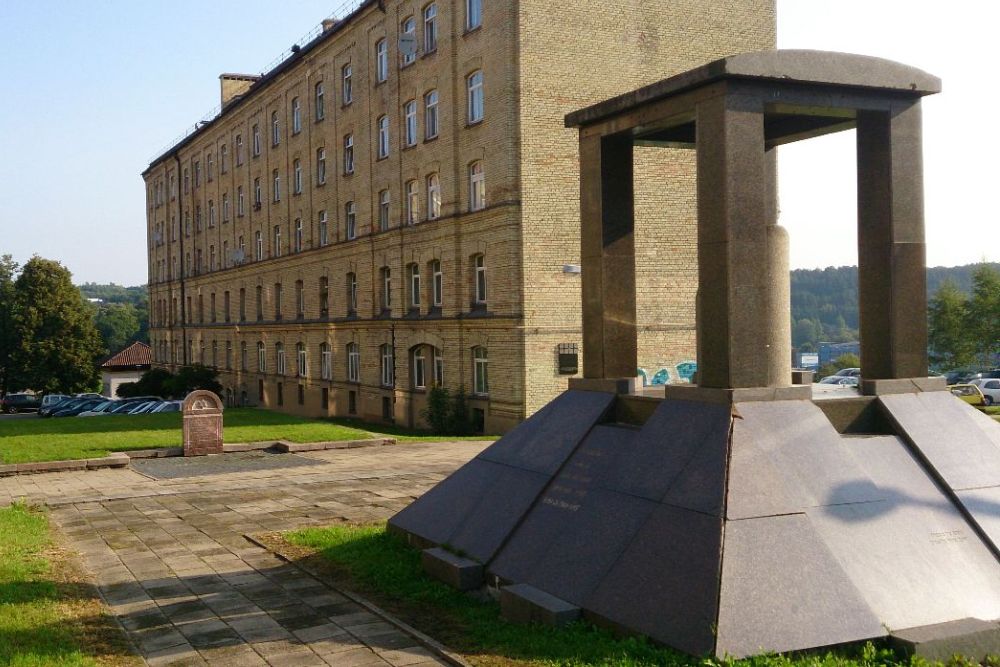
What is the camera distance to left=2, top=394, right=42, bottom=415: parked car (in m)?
61.8

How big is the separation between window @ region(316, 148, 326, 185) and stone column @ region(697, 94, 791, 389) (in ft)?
113

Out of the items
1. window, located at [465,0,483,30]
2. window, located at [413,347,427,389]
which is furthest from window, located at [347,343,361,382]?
window, located at [465,0,483,30]

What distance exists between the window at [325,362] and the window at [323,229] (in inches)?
182

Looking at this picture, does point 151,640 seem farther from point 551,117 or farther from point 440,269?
point 440,269

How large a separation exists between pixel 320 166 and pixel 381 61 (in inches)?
320

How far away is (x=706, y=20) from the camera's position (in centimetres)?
2891

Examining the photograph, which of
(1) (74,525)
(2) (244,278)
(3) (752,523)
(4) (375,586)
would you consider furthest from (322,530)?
(2) (244,278)

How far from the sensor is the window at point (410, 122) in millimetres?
32625

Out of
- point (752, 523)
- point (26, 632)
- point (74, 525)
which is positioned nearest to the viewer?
point (752, 523)

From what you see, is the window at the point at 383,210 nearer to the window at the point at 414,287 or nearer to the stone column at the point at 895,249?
the window at the point at 414,287

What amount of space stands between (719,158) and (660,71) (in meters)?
20.6

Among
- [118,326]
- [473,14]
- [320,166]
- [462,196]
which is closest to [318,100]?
[320,166]

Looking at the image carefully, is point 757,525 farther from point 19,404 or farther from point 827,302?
point 827,302

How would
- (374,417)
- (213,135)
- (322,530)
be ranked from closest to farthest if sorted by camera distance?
(322,530) < (374,417) < (213,135)
